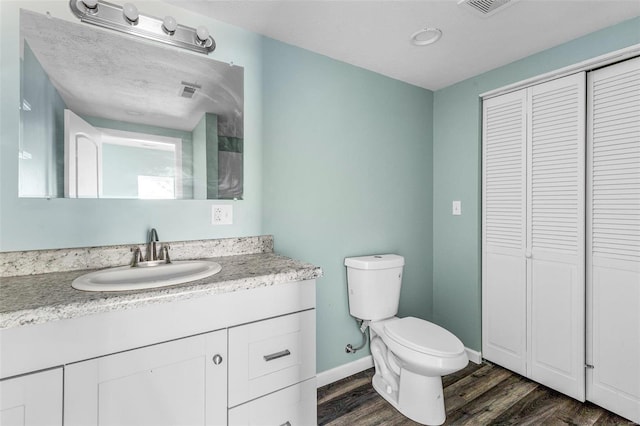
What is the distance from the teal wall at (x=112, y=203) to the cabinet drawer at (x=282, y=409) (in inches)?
31.7

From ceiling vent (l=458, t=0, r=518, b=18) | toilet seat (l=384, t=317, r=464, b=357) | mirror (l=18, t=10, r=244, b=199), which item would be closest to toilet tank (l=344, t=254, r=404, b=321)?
toilet seat (l=384, t=317, r=464, b=357)

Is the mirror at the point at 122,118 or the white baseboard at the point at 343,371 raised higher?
the mirror at the point at 122,118

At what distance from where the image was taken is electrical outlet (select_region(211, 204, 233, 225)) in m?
1.58

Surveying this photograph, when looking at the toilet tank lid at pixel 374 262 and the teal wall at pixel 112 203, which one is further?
the toilet tank lid at pixel 374 262

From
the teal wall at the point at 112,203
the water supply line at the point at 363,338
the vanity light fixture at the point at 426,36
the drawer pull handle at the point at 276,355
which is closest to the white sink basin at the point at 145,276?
the teal wall at the point at 112,203

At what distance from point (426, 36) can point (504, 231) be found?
1.38 m

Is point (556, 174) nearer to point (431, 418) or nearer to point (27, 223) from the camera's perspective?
point (431, 418)

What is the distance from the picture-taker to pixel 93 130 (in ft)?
4.26

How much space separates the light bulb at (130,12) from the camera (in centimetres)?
130

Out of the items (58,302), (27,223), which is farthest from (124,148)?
(58,302)

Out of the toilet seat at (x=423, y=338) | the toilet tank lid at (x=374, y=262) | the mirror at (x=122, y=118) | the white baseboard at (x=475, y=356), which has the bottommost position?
the white baseboard at (x=475, y=356)

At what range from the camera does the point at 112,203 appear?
133 cm

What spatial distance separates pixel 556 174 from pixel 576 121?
314mm

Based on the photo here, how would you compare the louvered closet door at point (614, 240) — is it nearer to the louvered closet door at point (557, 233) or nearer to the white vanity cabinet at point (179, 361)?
the louvered closet door at point (557, 233)
